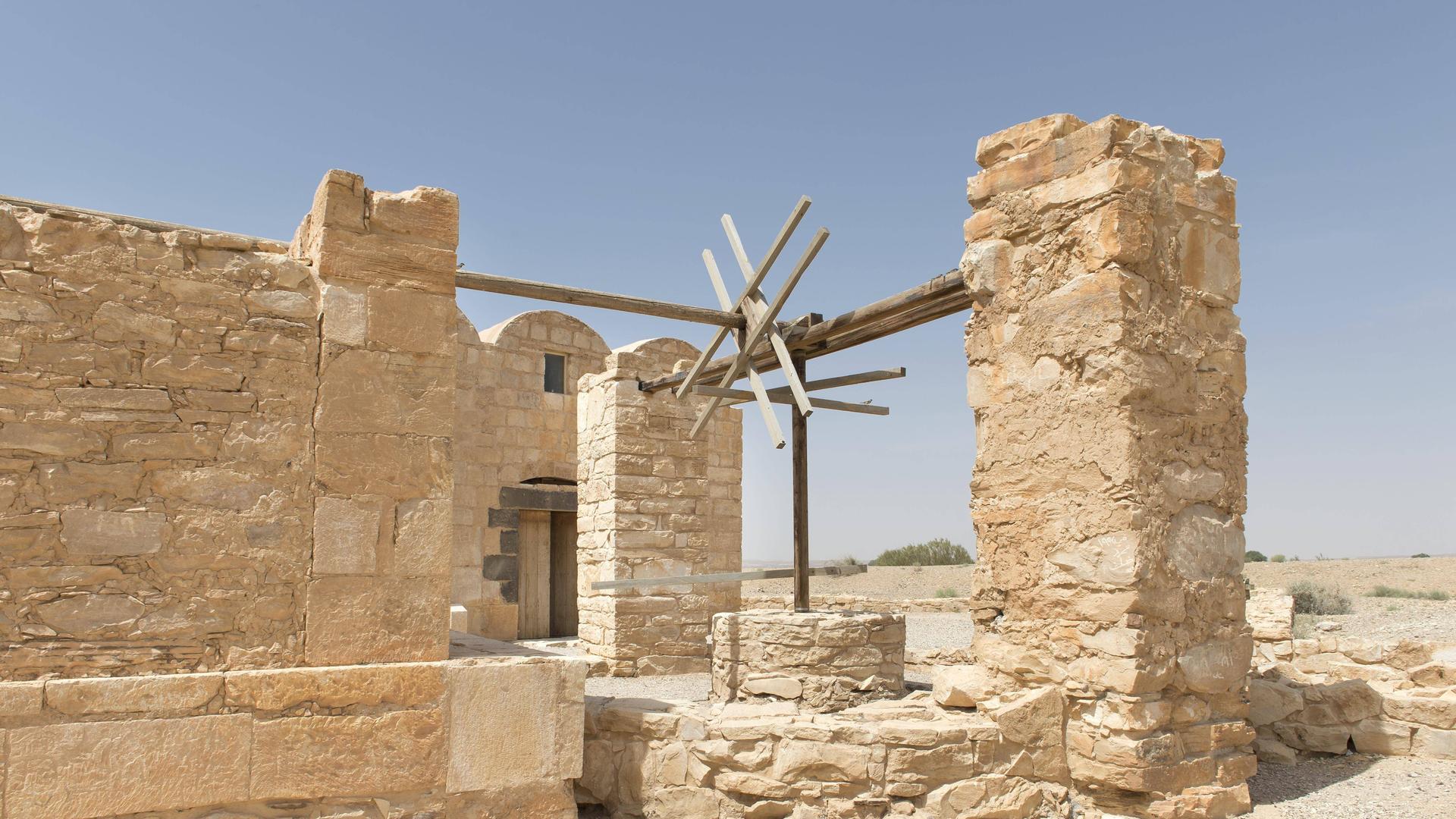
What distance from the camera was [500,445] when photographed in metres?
11.8

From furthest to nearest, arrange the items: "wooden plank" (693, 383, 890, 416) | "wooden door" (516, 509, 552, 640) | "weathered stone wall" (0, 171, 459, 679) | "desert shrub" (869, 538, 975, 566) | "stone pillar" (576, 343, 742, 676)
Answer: "desert shrub" (869, 538, 975, 566) → "wooden door" (516, 509, 552, 640) → "stone pillar" (576, 343, 742, 676) → "wooden plank" (693, 383, 890, 416) → "weathered stone wall" (0, 171, 459, 679)

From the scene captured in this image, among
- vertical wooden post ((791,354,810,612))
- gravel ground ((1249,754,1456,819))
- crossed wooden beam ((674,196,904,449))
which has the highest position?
crossed wooden beam ((674,196,904,449))

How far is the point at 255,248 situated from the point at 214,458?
2.84ft

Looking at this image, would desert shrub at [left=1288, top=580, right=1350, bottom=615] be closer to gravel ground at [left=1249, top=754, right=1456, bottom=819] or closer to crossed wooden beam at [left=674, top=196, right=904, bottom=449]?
gravel ground at [left=1249, top=754, right=1456, bottom=819]

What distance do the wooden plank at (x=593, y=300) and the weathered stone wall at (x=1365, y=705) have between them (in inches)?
150

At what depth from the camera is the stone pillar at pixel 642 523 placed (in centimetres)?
863

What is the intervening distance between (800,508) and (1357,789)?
3.17m

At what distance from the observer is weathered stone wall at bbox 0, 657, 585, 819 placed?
3400mm

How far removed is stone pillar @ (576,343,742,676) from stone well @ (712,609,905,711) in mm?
3142

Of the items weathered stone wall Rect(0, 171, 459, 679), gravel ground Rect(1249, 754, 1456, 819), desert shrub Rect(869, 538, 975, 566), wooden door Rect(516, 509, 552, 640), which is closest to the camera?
weathered stone wall Rect(0, 171, 459, 679)

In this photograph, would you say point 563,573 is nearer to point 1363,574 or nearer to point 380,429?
point 380,429

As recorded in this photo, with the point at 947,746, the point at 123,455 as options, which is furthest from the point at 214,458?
the point at 947,746

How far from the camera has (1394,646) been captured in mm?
6102

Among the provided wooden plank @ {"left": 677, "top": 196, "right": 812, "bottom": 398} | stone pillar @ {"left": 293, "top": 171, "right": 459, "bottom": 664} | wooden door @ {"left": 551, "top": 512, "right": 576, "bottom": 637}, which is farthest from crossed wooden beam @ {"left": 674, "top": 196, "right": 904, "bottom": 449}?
wooden door @ {"left": 551, "top": 512, "right": 576, "bottom": 637}
